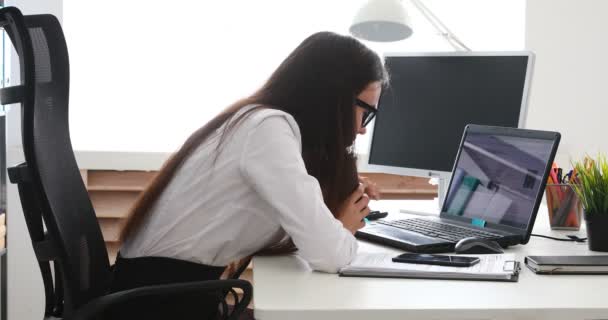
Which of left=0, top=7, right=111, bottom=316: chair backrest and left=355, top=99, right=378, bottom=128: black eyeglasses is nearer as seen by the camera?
left=0, top=7, right=111, bottom=316: chair backrest

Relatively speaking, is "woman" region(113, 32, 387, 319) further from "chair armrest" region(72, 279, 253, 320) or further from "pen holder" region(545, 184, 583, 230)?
"pen holder" region(545, 184, 583, 230)

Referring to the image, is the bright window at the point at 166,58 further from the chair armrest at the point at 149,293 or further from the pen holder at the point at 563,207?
the chair armrest at the point at 149,293

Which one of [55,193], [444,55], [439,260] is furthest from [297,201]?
[444,55]

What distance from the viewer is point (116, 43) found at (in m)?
2.67

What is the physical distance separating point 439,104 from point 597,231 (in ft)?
2.25

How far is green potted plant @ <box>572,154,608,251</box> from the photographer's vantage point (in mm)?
1275

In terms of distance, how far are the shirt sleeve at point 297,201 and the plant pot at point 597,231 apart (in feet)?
1.73

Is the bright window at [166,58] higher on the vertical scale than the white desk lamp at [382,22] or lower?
lower

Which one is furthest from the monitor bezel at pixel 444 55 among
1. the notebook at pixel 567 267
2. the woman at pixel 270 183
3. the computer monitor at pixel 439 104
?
the notebook at pixel 567 267

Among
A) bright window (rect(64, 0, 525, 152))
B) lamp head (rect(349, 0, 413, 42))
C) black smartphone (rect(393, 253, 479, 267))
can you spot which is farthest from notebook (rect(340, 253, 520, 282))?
bright window (rect(64, 0, 525, 152))

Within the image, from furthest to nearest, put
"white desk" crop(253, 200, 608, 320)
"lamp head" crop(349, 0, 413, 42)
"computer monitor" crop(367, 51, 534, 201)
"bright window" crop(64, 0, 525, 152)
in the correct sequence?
"bright window" crop(64, 0, 525, 152) → "lamp head" crop(349, 0, 413, 42) → "computer monitor" crop(367, 51, 534, 201) → "white desk" crop(253, 200, 608, 320)

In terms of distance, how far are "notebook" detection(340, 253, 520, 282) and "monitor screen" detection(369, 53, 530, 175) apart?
2.40 feet

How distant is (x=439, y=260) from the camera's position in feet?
3.58

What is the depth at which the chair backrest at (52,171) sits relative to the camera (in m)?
0.99
